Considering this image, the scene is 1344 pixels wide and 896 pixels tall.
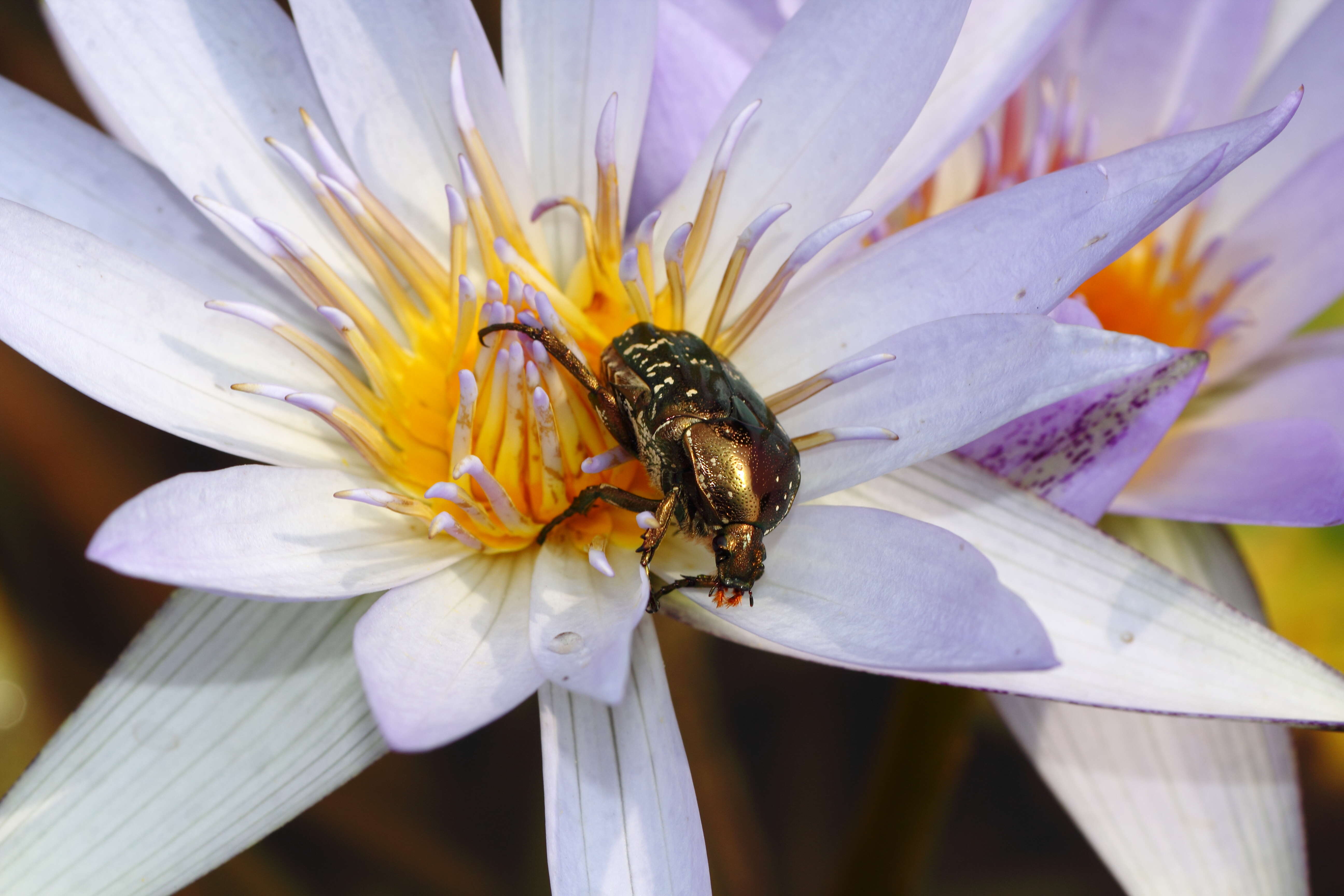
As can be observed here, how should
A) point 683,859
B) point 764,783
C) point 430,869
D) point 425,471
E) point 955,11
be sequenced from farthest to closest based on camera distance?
point 764,783 < point 430,869 < point 425,471 < point 955,11 < point 683,859

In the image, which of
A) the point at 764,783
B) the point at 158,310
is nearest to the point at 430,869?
the point at 764,783

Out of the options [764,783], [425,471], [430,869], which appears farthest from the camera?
[764,783]

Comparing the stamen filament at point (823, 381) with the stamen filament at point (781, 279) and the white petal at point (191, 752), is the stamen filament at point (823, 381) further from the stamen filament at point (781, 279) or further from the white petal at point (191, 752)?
the white petal at point (191, 752)

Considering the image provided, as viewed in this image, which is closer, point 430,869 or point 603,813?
point 603,813

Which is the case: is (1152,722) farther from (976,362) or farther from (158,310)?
(158,310)

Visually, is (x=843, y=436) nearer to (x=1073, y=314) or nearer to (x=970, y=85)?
(x=1073, y=314)

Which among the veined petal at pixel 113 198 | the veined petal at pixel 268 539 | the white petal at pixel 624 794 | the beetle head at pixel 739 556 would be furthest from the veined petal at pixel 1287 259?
the veined petal at pixel 113 198

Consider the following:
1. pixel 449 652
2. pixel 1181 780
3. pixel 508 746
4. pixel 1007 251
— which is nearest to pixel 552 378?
pixel 449 652

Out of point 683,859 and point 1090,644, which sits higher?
point 1090,644
